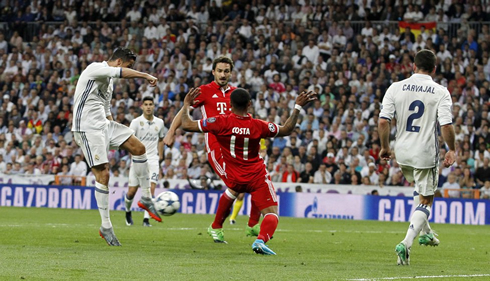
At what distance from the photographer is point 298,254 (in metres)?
10.7

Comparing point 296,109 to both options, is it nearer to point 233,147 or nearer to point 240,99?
point 240,99

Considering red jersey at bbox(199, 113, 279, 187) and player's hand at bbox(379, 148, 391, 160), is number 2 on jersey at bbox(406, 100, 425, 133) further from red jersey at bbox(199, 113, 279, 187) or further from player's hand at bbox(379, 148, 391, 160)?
red jersey at bbox(199, 113, 279, 187)

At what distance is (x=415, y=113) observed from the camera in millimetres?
9688

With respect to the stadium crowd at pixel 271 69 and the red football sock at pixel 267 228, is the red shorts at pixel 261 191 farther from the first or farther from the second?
the stadium crowd at pixel 271 69

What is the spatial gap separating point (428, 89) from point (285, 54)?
19567mm

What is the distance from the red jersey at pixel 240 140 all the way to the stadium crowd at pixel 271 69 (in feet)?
42.7

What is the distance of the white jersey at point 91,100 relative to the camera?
11.5 metres

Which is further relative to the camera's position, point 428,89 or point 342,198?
point 342,198

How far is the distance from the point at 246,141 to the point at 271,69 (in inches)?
729

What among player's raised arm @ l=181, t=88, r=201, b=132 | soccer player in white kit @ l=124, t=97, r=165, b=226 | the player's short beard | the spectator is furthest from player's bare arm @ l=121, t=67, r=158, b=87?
the spectator

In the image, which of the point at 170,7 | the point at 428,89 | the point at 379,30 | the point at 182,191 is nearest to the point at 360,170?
the point at 182,191

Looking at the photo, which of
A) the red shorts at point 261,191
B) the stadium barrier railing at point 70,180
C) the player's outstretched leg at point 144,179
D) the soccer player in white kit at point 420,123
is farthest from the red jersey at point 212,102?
the stadium barrier railing at point 70,180

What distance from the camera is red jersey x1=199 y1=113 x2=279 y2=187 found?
33.9ft

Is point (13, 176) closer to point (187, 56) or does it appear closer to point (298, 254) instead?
point (187, 56)
